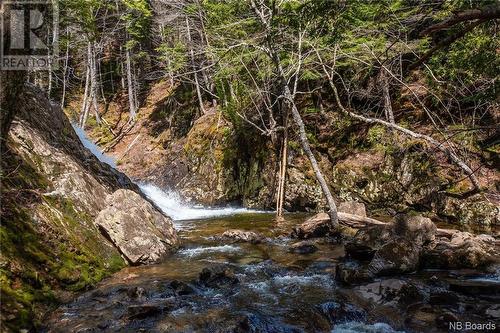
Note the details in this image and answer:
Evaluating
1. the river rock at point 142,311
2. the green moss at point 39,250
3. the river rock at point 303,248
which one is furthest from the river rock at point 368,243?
the green moss at point 39,250

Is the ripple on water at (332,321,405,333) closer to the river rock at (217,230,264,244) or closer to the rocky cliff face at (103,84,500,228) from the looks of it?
the rocky cliff face at (103,84,500,228)

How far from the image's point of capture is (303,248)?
9.37 meters

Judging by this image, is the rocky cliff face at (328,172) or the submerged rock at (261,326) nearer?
the submerged rock at (261,326)

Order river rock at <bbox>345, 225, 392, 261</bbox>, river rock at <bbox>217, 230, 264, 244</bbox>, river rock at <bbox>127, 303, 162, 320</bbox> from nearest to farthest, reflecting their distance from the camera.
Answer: river rock at <bbox>127, 303, 162, 320</bbox>
river rock at <bbox>345, 225, 392, 261</bbox>
river rock at <bbox>217, 230, 264, 244</bbox>

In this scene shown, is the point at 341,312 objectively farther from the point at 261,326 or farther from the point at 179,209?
the point at 179,209

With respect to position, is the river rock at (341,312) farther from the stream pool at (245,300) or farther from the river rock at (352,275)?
the river rock at (352,275)

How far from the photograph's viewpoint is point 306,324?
17.2 feet

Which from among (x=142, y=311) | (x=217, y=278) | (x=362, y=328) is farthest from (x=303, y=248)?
(x=142, y=311)

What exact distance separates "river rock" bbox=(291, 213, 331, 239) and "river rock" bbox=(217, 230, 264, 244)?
111 centimetres

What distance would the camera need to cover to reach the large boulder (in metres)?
8.23

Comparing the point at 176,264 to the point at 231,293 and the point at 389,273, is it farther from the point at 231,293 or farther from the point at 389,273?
the point at 389,273

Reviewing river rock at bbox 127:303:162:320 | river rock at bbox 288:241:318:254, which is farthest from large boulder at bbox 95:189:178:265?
river rock at bbox 288:241:318:254

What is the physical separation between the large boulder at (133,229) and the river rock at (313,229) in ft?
11.9

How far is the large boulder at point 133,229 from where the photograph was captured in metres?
8.23
